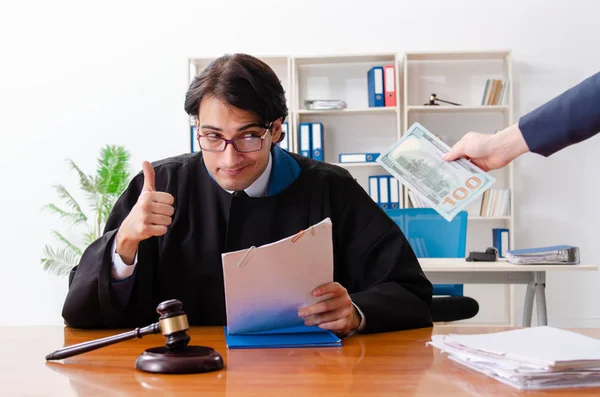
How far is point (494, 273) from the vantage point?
3.75 metres

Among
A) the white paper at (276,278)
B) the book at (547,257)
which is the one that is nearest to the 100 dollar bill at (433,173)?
the white paper at (276,278)

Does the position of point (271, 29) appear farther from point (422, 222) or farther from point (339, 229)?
point (339, 229)

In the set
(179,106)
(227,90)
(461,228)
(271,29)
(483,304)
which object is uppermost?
(271,29)

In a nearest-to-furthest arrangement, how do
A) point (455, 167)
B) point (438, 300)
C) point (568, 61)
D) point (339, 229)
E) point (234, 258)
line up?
point (234, 258) < point (455, 167) < point (339, 229) < point (438, 300) < point (568, 61)

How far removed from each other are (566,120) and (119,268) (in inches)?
44.6

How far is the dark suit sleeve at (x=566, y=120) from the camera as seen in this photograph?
1.44m

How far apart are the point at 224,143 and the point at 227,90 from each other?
0.15 m

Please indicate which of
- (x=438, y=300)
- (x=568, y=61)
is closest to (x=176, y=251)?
(x=438, y=300)

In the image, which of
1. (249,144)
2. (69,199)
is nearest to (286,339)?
(249,144)

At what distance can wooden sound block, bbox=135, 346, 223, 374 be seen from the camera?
4.22 ft

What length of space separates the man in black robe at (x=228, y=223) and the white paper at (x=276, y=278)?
0.99 feet

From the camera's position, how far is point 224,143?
208 cm

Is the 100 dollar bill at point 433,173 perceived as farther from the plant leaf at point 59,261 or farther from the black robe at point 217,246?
the plant leaf at point 59,261

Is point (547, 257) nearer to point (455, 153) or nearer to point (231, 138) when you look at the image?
point (455, 153)
